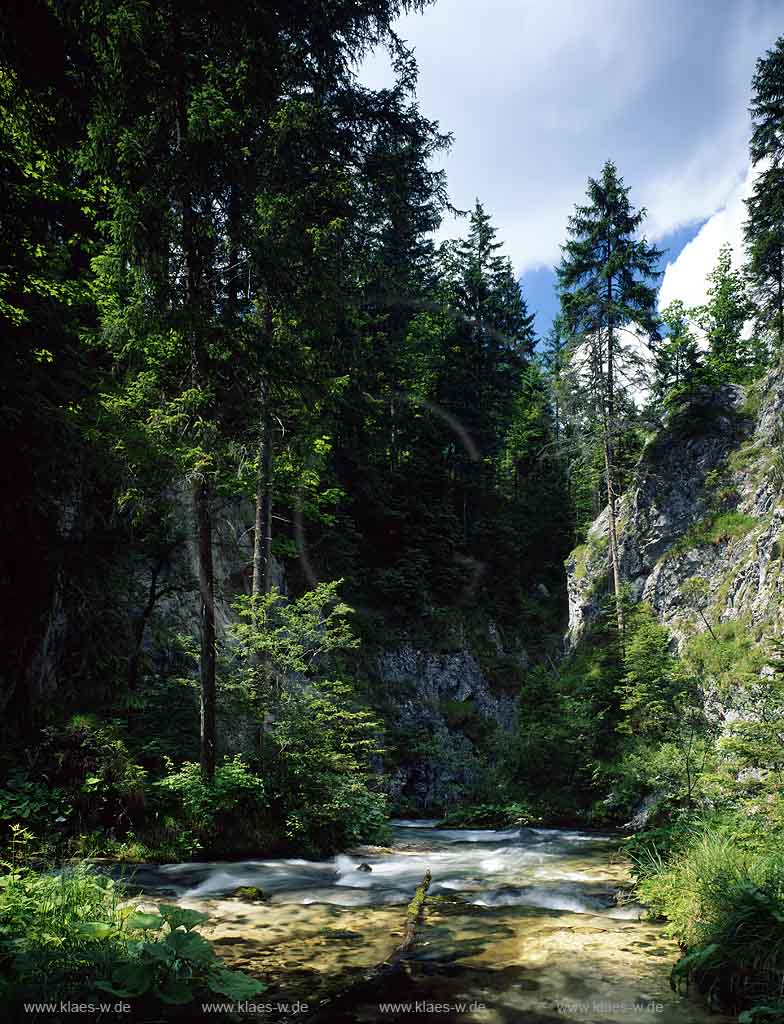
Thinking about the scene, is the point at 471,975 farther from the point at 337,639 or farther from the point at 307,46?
the point at 307,46

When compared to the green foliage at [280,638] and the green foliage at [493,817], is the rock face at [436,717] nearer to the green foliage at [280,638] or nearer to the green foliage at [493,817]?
the green foliage at [493,817]

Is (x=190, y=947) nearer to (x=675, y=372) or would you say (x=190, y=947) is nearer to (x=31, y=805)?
(x=31, y=805)

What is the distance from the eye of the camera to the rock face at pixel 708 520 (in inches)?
673

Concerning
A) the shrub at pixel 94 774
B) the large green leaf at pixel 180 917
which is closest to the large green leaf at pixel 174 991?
the large green leaf at pixel 180 917

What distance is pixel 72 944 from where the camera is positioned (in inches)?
141

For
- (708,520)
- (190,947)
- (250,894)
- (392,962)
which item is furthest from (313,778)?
(708,520)

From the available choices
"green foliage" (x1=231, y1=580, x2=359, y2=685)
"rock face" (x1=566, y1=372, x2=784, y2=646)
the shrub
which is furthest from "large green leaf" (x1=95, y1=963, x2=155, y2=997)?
"rock face" (x1=566, y1=372, x2=784, y2=646)

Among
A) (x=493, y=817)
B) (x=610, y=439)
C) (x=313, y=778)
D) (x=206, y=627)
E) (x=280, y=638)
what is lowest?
(x=493, y=817)

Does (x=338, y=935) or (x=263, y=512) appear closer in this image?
(x=338, y=935)

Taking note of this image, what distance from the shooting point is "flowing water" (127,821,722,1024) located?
4.05m

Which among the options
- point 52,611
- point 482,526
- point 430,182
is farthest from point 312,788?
point 482,526

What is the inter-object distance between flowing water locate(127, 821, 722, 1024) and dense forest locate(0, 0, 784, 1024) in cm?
58

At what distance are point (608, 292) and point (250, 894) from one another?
84.3 ft

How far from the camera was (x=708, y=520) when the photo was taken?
20.9 meters
